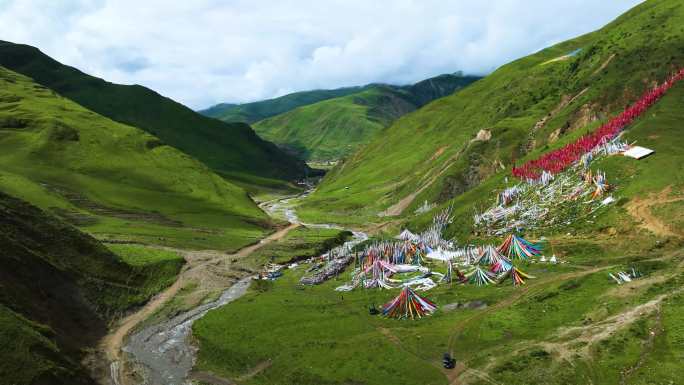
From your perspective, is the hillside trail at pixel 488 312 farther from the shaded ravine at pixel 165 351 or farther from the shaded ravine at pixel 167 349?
the shaded ravine at pixel 167 349

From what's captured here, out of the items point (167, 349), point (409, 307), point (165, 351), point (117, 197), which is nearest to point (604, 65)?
point (409, 307)

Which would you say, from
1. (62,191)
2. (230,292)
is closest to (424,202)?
(230,292)

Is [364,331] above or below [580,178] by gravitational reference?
below

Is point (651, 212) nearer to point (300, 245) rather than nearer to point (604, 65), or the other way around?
point (300, 245)

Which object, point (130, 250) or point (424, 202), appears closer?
point (130, 250)

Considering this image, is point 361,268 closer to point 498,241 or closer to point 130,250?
point 498,241

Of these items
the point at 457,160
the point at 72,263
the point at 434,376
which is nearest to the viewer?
the point at 434,376

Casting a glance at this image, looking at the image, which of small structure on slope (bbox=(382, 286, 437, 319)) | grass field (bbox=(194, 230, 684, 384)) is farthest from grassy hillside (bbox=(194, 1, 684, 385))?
small structure on slope (bbox=(382, 286, 437, 319))
